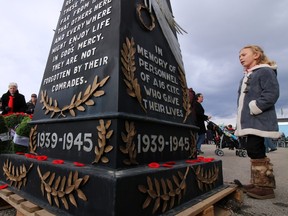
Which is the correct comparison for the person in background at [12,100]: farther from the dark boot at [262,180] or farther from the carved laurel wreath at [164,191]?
the dark boot at [262,180]

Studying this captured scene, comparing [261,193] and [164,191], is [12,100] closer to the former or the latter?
[164,191]

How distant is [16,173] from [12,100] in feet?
11.1

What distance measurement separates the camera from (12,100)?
506 cm

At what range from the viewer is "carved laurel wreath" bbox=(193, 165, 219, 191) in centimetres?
213

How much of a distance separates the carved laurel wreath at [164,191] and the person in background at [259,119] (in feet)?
4.26

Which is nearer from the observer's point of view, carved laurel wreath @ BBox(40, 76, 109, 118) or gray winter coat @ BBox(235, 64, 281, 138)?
carved laurel wreath @ BBox(40, 76, 109, 118)

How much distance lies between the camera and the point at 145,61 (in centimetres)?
216

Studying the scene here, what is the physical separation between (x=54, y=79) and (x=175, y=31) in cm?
167

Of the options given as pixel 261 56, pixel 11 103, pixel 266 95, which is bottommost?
pixel 266 95

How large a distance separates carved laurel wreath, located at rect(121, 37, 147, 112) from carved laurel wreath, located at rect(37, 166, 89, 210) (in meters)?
0.71

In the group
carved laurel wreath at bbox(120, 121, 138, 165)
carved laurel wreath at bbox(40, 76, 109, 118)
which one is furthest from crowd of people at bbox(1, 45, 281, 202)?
carved laurel wreath at bbox(40, 76, 109, 118)

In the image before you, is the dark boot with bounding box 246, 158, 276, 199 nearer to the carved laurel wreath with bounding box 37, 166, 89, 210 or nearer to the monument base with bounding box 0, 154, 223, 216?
the monument base with bounding box 0, 154, 223, 216

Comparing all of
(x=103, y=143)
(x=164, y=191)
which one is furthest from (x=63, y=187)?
(x=164, y=191)

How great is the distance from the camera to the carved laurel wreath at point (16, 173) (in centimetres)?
205
